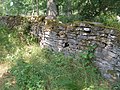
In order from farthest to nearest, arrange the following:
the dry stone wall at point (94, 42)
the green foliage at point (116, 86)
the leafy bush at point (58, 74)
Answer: the leafy bush at point (58, 74)
the dry stone wall at point (94, 42)
the green foliage at point (116, 86)

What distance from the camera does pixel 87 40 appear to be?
611 centimetres

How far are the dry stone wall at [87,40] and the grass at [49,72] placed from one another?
215mm

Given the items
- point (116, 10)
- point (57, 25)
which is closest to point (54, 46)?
point (57, 25)

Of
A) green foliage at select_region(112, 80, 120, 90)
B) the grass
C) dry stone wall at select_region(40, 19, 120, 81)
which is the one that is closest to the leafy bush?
the grass

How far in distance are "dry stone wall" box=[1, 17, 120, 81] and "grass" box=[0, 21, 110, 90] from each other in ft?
0.71

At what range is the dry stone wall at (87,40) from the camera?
17.1 ft

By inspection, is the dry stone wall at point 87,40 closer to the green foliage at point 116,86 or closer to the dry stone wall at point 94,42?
the dry stone wall at point 94,42

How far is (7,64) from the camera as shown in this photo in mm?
7484

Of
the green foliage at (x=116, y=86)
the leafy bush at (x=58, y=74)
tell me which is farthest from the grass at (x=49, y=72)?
the green foliage at (x=116, y=86)

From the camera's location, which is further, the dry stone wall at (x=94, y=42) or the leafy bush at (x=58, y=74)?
the leafy bush at (x=58, y=74)

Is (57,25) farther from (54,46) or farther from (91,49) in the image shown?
(91,49)

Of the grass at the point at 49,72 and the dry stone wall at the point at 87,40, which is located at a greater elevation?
the dry stone wall at the point at 87,40

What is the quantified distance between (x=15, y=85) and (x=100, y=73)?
2120 mm

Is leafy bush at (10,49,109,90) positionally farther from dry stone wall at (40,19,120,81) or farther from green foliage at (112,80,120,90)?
green foliage at (112,80,120,90)
